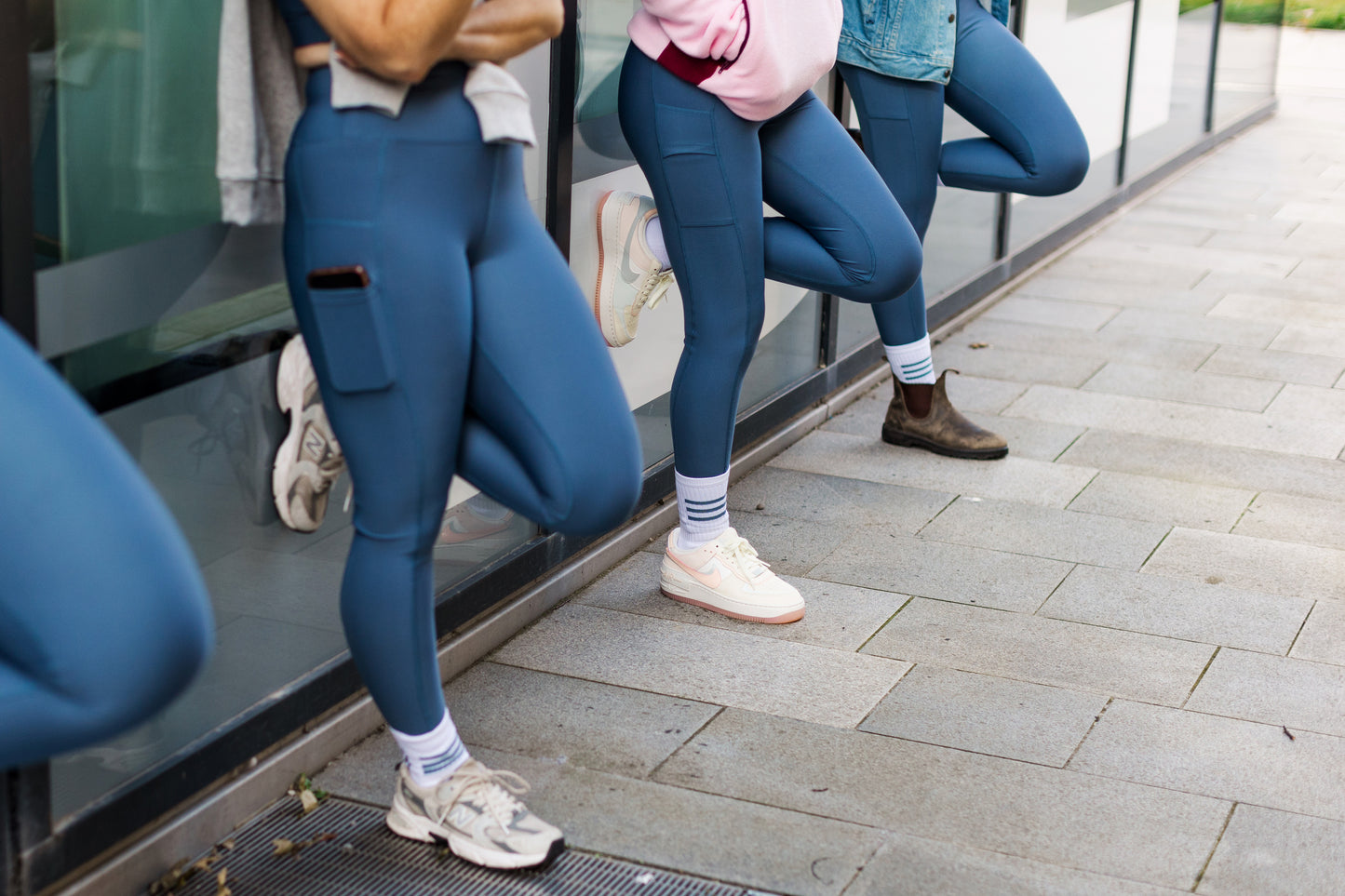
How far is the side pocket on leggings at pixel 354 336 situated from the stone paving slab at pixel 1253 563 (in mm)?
2315

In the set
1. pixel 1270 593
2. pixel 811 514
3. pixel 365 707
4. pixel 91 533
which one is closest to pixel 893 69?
pixel 811 514

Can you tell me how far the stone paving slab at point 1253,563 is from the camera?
378 centimetres

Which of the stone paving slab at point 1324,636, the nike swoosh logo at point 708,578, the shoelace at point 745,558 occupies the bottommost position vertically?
the stone paving slab at point 1324,636

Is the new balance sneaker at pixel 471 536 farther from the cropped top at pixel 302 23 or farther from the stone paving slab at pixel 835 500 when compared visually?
the cropped top at pixel 302 23

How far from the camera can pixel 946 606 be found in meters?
3.65

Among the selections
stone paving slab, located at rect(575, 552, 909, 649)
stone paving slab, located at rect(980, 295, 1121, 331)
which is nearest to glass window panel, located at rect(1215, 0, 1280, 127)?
stone paving slab, located at rect(980, 295, 1121, 331)

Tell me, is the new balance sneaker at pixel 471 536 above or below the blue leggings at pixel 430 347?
below

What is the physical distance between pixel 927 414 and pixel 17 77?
3.08m

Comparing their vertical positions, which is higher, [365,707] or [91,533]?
[91,533]

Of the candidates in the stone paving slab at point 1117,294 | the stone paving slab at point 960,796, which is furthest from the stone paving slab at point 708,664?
the stone paving slab at point 1117,294

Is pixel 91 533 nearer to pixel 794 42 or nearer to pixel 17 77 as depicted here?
pixel 17 77

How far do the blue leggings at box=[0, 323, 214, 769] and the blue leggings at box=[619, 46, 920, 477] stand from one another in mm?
1782

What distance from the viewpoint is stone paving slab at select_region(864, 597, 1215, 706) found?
3.28 meters

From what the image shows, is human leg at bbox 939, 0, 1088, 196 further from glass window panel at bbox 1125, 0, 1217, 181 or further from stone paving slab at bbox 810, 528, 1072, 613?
glass window panel at bbox 1125, 0, 1217, 181
